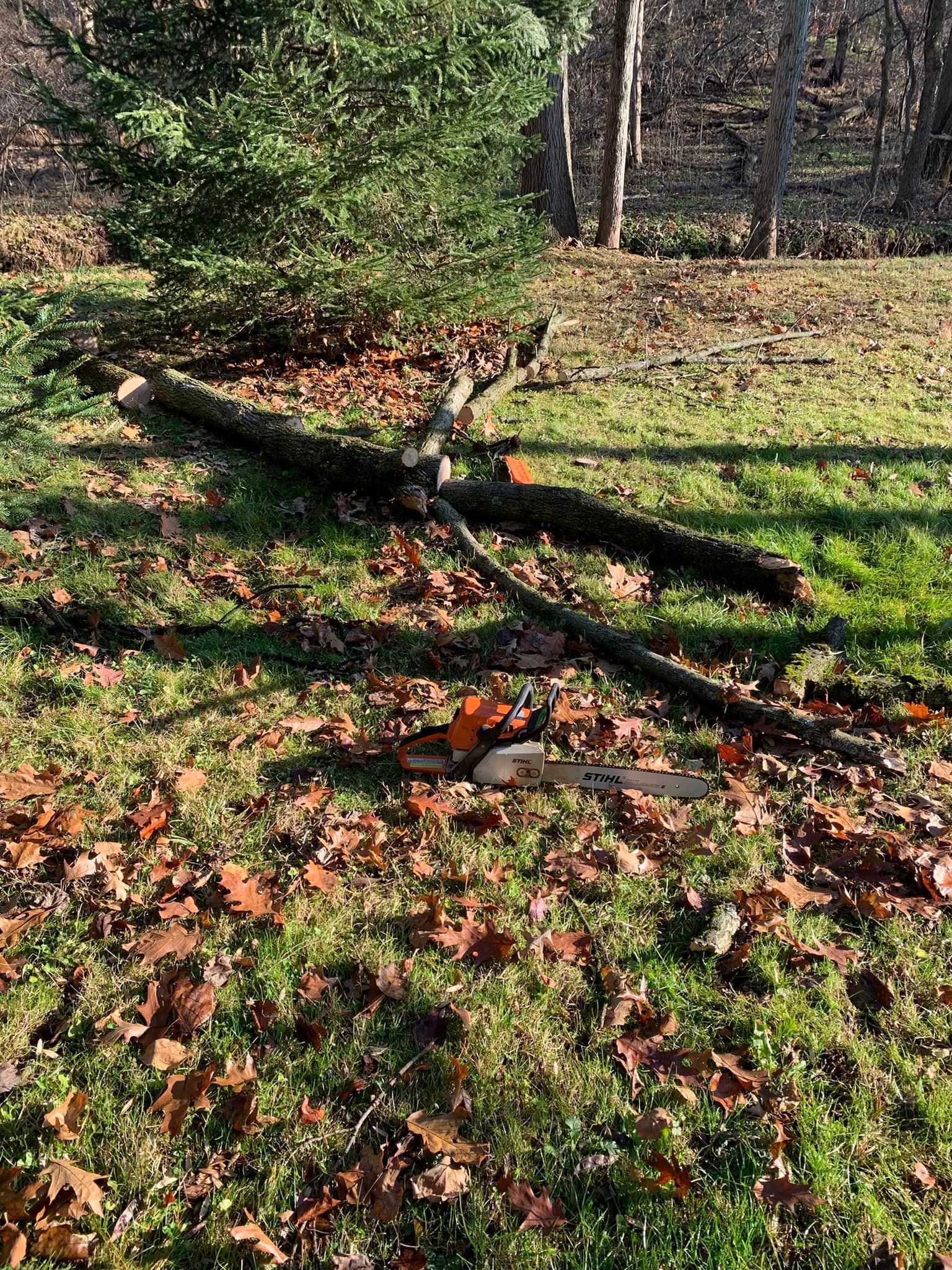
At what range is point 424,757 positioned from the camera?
3533 millimetres

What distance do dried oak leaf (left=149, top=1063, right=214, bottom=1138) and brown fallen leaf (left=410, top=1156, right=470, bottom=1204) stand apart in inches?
25.8

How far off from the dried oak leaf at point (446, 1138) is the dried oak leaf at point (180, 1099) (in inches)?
23.7

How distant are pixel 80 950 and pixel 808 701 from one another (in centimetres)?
345

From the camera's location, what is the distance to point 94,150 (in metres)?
6.58

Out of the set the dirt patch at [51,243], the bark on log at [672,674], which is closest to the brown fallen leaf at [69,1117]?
the bark on log at [672,674]

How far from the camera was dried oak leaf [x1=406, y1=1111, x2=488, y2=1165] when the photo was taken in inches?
85.0

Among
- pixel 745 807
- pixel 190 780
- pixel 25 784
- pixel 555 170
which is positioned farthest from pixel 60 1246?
pixel 555 170

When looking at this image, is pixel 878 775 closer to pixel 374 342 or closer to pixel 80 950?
pixel 80 950

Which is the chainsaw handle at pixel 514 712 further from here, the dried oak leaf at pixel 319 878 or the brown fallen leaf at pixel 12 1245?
the brown fallen leaf at pixel 12 1245

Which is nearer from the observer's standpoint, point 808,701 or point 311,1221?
point 311,1221

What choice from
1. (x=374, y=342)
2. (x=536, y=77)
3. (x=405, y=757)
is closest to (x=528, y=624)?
(x=405, y=757)

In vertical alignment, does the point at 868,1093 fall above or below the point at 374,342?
below

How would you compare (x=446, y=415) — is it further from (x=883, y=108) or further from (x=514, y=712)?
(x=883, y=108)

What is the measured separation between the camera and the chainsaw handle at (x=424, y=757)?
347cm
